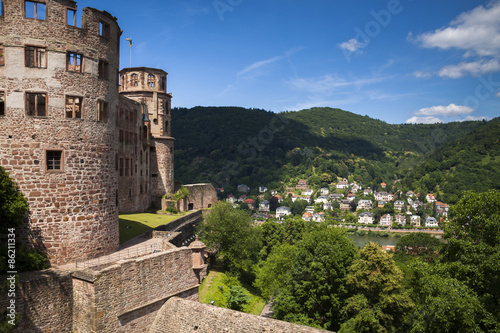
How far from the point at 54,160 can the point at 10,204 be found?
241 cm

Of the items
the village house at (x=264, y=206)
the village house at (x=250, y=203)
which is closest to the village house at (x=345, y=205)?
the village house at (x=264, y=206)

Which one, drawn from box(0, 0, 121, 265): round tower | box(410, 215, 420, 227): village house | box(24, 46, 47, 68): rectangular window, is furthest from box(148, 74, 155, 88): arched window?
box(410, 215, 420, 227): village house

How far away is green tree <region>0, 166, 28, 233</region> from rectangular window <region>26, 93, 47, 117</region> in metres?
2.54

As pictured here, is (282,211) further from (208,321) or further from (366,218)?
(208,321)

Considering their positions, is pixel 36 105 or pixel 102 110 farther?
pixel 102 110

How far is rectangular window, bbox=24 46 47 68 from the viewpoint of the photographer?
47.9 ft

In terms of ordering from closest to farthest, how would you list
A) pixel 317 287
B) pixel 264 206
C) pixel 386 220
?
pixel 317 287, pixel 386 220, pixel 264 206

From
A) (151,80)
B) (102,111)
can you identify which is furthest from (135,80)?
(102,111)

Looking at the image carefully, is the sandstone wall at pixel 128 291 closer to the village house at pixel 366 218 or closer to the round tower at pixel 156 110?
the round tower at pixel 156 110

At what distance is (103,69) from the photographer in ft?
55.4

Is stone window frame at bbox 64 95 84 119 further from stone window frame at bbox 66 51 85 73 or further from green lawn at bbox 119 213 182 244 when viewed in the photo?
green lawn at bbox 119 213 182 244

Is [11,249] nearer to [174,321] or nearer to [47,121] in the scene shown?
[47,121]

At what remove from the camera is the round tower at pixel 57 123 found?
1438 centimetres

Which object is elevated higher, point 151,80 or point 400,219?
point 151,80
